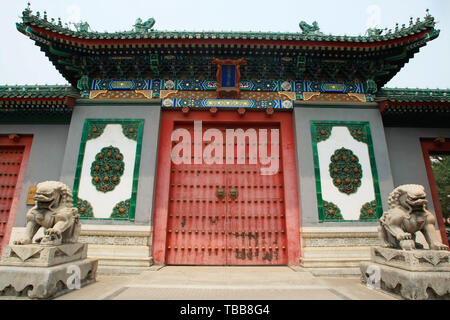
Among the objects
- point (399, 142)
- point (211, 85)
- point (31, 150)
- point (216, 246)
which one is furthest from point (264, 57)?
point (31, 150)

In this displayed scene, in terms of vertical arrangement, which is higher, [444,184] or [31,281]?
[444,184]

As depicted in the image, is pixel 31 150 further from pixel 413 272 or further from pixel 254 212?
pixel 413 272

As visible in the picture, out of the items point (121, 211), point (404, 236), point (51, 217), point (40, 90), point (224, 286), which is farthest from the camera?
point (40, 90)

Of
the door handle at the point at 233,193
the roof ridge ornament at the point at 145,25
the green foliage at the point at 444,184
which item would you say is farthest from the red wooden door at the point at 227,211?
the green foliage at the point at 444,184

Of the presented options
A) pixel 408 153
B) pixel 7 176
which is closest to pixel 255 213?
pixel 408 153

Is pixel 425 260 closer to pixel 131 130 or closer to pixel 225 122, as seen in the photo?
pixel 225 122

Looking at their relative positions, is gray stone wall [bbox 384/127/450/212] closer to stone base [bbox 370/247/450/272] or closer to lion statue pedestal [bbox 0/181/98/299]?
stone base [bbox 370/247/450/272]

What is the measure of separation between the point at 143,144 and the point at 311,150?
395 centimetres

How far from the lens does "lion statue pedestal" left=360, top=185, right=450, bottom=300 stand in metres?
2.96

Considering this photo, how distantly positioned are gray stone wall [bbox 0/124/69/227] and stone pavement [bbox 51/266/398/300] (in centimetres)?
299

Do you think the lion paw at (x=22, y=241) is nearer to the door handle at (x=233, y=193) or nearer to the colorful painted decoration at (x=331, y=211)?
the door handle at (x=233, y=193)

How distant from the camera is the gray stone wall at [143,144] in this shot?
17.4 ft

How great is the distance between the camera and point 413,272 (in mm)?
2998

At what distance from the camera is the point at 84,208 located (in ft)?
17.5
